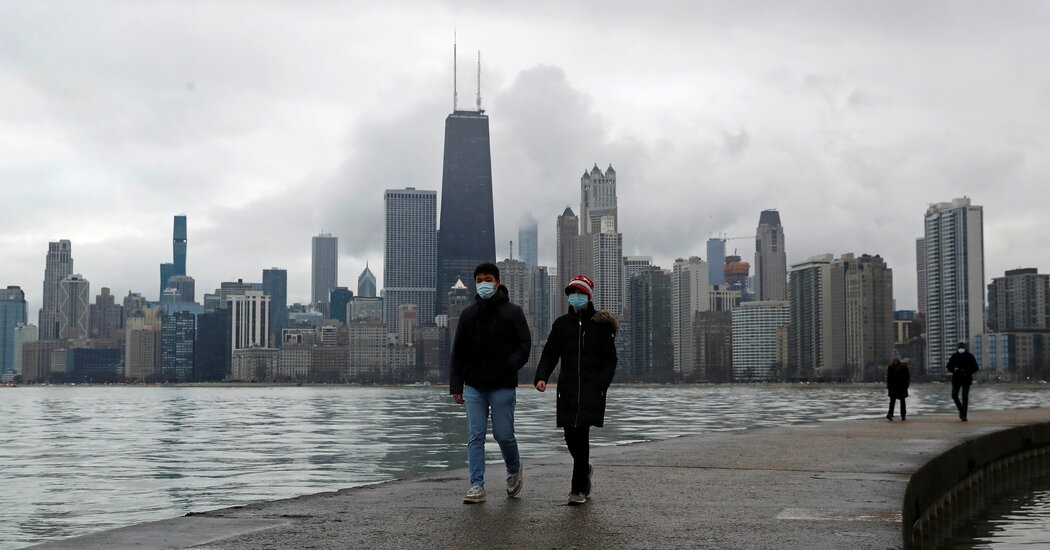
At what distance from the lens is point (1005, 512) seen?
1619 centimetres

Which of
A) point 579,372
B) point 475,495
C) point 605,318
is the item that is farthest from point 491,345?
point 475,495

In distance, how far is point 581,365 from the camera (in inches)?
428

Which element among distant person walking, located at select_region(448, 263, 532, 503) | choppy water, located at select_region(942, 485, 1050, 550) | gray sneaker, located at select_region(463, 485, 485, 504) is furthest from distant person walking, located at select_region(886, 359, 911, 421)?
gray sneaker, located at select_region(463, 485, 485, 504)

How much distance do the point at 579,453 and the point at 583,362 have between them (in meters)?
0.87

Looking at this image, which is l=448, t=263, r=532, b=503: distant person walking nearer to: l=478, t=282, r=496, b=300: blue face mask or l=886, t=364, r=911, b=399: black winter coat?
l=478, t=282, r=496, b=300: blue face mask

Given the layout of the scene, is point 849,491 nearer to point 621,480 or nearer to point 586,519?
point 621,480

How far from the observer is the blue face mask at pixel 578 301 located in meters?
10.9

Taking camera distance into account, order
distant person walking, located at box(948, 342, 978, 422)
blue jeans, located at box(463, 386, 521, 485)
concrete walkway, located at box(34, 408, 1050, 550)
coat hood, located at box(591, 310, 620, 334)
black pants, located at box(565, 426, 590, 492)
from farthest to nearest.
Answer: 1. distant person walking, located at box(948, 342, 978, 422)
2. blue jeans, located at box(463, 386, 521, 485)
3. coat hood, located at box(591, 310, 620, 334)
4. black pants, located at box(565, 426, 590, 492)
5. concrete walkway, located at box(34, 408, 1050, 550)

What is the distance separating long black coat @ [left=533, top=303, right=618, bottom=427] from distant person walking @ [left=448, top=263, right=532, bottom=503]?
325mm

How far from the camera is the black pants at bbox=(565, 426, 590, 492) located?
10.6 m

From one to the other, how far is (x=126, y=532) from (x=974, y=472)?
1359cm

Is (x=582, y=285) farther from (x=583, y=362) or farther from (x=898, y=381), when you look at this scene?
(x=898, y=381)

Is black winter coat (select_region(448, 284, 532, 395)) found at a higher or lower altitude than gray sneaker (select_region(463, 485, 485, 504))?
higher

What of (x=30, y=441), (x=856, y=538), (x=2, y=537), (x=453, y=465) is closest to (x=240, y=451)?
(x=453, y=465)
